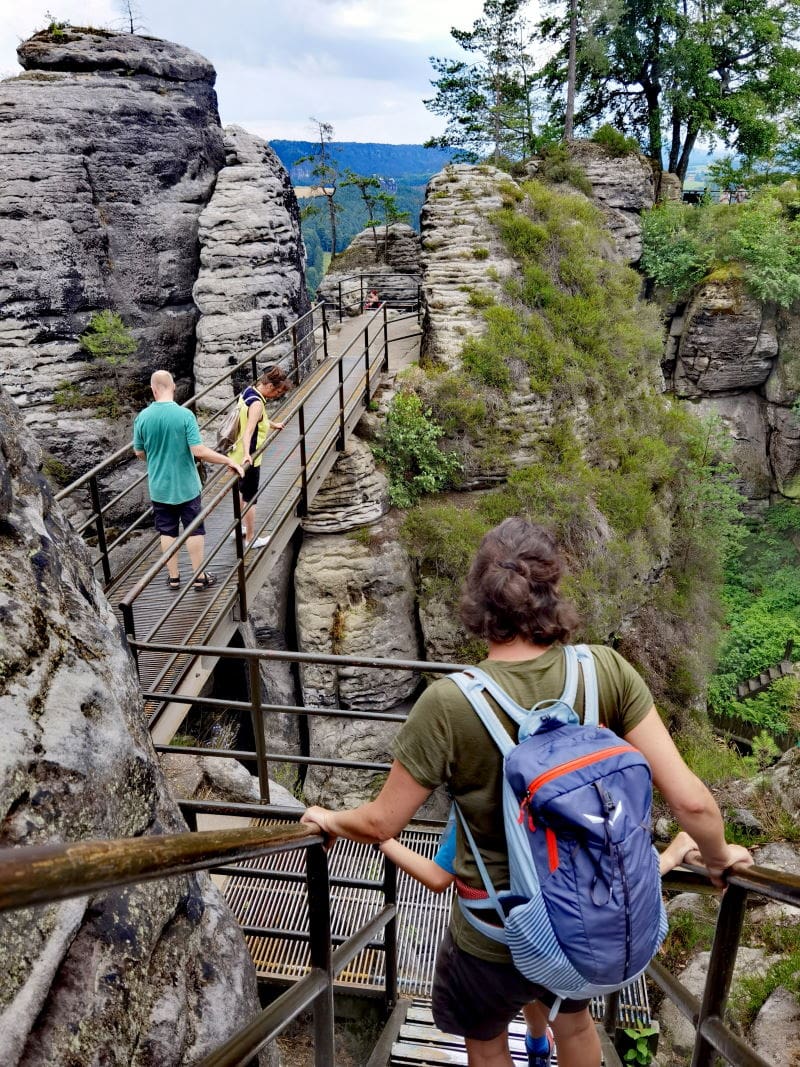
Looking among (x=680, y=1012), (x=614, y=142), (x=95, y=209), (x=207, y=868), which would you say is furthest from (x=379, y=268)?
(x=207, y=868)

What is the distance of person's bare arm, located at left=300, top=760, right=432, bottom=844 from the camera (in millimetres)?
1539

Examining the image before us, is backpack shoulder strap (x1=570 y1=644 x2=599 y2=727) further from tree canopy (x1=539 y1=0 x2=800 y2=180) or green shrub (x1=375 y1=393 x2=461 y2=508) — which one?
tree canopy (x1=539 y1=0 x2=800 y2=180)

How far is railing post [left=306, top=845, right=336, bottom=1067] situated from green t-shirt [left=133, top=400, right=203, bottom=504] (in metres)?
3.74

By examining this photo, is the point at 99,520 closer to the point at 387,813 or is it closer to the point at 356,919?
the point at 356,919

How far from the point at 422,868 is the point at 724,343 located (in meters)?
20.2

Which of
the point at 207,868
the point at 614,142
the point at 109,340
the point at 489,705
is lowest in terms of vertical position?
the point at 207,868

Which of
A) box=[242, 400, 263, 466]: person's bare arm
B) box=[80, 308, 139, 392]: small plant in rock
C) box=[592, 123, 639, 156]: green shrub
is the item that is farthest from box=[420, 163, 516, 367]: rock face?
box=[592, 123, 639, 156]: green shrub

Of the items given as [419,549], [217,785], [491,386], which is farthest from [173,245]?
[217,785]

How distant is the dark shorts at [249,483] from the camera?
6348 mm

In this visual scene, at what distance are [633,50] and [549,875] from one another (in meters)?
26.0

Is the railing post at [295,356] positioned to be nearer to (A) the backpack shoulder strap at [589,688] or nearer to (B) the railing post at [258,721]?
(B) the railing post at [258,721]

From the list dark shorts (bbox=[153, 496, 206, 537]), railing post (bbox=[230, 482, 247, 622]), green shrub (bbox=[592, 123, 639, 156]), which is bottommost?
railing post (bbox=[230, 482, 247, 622])

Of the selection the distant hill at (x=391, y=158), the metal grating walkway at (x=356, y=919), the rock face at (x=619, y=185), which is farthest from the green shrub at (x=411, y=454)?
the distant hill at (x=391, y=158)

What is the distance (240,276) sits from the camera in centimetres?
1076
